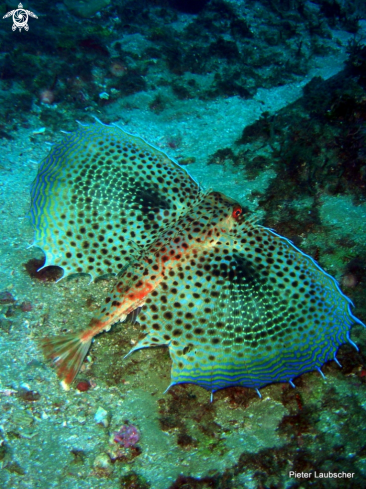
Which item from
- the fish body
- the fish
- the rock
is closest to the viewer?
the fish body

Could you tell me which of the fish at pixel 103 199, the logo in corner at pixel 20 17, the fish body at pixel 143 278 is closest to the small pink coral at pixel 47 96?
the logo in corner at pixel 20 17

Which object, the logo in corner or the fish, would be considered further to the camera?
the logo in corner

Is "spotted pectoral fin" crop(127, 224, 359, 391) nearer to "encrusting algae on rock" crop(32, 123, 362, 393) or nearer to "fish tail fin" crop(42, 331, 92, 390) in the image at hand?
"encrusting algae on rock" crop(32, 123, 362, 393)

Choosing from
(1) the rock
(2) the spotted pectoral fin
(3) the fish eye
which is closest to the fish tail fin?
(2) the spotted pectoral fin

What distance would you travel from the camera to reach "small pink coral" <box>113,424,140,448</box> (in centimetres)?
362

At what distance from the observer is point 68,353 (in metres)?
3.96

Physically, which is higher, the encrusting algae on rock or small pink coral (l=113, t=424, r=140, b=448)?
the encrusting algae on rock

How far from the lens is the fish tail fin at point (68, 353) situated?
3.92 m

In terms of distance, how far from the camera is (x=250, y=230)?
4.19m

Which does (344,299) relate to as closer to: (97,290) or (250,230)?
(250,230)

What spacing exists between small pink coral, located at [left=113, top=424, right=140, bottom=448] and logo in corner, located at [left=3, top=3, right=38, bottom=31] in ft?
46.8

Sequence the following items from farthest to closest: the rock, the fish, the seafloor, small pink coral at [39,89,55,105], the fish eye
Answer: the rock < small pink coral at [39,89,55,105] < the fish < the fish eye < the seafloor

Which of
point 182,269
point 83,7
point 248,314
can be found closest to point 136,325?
point 182,269

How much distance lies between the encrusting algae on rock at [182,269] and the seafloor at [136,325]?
1.57 feet
